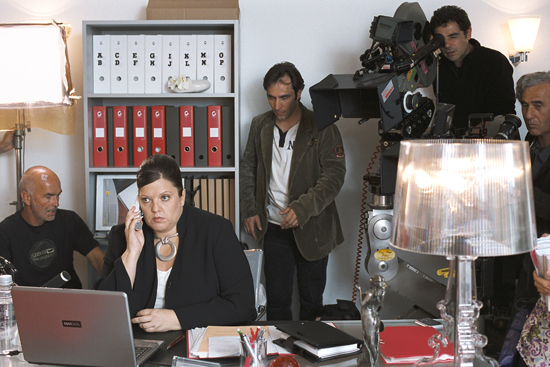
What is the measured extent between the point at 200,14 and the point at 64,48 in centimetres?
79

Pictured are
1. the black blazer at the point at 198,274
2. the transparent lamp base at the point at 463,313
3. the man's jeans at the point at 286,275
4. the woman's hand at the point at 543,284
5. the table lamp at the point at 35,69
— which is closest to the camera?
the transparent lamp base at the point at 463,313

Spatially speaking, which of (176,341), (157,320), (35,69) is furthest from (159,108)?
(176,341)

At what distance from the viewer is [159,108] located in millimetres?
3039

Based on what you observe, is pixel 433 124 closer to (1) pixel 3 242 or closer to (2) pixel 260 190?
(2) pixel 260 190

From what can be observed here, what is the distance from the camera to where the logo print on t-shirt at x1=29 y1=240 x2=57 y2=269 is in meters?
2.64

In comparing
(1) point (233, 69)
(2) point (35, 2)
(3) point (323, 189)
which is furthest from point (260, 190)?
(2) point (35, 2)

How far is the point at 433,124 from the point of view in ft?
7.99

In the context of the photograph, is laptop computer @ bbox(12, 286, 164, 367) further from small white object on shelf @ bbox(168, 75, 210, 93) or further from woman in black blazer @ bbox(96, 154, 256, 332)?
small white object on shelf @ bbox(168, 75, 210, 93)

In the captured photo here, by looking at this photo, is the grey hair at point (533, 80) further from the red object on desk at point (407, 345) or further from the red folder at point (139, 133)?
the red folder at point (139, 133)

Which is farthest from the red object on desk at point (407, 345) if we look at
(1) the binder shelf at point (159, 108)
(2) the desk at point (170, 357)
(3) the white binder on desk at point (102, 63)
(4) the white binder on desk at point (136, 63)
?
(3) the white binder on desk at point (102, 63)

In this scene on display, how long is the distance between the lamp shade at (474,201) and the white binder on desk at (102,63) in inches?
98.0

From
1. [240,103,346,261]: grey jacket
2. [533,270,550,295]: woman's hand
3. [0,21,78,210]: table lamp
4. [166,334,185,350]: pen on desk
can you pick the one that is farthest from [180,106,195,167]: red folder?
[533,270,550,295]: woman's hand

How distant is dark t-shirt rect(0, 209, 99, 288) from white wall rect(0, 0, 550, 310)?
64 cm

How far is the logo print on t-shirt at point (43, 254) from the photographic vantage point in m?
2.64
